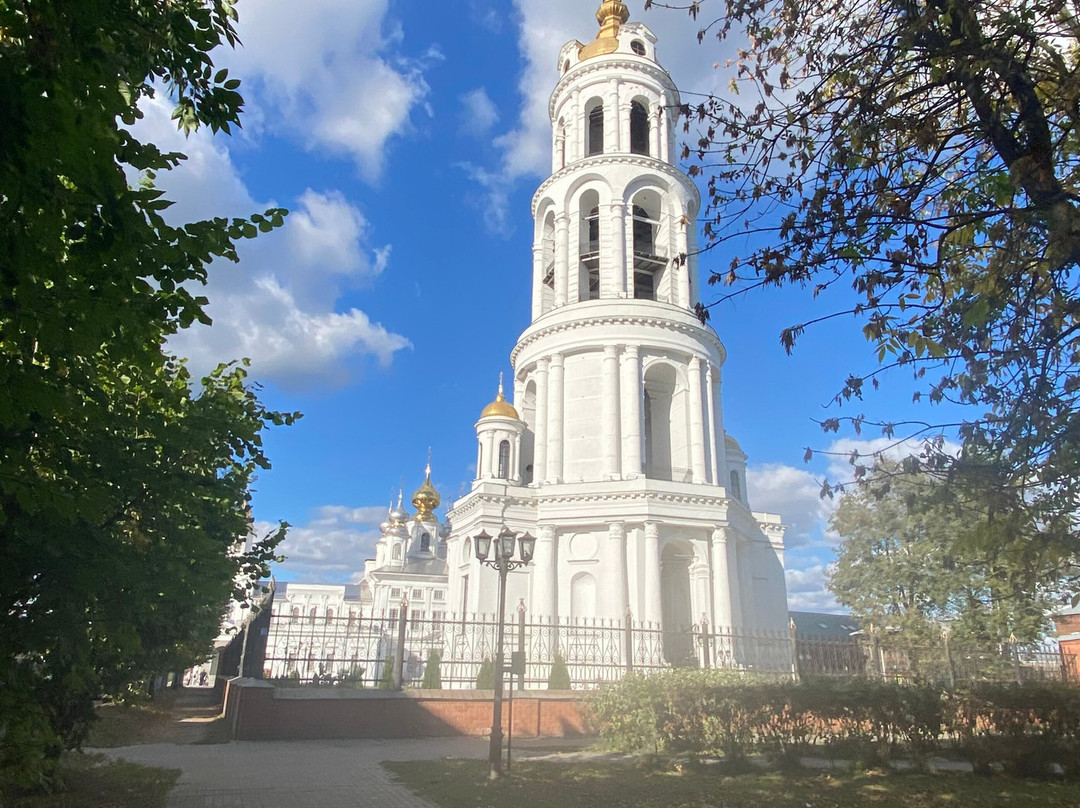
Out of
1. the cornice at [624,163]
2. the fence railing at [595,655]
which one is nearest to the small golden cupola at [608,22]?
the cornice at [624,163]

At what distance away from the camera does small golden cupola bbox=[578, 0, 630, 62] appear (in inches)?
1447

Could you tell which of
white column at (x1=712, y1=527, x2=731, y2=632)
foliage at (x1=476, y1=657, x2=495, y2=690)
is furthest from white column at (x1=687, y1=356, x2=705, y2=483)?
foliage at (x1=476, y1=657, x2=495, y2=690)

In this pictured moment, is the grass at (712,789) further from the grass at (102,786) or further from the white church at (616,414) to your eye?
the white church at (616,414)

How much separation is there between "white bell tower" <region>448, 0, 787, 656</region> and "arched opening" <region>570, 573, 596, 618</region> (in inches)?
2.1

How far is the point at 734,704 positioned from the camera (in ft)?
39.8

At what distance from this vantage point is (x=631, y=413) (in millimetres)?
29359

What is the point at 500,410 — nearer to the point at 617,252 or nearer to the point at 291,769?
the point at 617,252

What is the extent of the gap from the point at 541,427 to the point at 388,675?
48.5 feet

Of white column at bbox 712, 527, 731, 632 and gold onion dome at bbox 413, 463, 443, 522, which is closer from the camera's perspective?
white column at bbox 712, 527, 731, 632

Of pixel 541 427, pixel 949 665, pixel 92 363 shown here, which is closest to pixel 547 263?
pixel 541 427

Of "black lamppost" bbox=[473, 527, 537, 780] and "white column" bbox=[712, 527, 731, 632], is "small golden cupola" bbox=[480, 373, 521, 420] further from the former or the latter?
"black lamppost" bbox=[473, 527, 537, 780]

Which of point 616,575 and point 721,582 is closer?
point 616,575

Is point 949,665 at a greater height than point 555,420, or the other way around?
point 555,420

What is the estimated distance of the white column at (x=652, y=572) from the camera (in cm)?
2575
